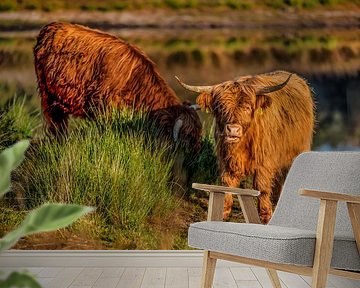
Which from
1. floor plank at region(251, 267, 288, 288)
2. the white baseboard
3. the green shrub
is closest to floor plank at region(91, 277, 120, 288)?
the white baseboard

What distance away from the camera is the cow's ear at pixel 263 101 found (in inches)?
161

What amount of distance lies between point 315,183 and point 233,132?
1181 millimetres

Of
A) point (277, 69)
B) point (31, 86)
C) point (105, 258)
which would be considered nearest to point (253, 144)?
point (277, 69)

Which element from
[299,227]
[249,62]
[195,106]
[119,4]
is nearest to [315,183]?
[299,227]

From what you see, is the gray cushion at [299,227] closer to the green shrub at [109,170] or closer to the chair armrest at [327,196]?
the chair armrest at [327,196]

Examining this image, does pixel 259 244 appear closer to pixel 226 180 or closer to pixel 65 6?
pixel 226 180

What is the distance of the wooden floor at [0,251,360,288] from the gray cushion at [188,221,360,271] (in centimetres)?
123

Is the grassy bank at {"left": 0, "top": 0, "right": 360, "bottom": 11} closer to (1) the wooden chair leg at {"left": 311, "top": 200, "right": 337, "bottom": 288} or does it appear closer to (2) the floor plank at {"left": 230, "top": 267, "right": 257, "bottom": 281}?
(2) the floor plank at {"left": 230, "top": 267, "right": 257, "bottom": 281}

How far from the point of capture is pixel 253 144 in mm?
4098

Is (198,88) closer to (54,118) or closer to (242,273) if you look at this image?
(54,118)

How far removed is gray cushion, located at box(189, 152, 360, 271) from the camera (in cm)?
229

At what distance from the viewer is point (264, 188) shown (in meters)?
4.13

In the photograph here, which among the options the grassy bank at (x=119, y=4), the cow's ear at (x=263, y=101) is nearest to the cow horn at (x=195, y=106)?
the cow's ear at (x=263, y=101)

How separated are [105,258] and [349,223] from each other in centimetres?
201
